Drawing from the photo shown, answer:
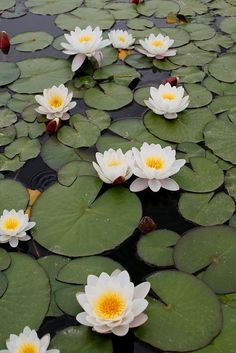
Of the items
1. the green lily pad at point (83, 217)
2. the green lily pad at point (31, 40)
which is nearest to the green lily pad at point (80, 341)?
the green lily pad at point (83, 217)

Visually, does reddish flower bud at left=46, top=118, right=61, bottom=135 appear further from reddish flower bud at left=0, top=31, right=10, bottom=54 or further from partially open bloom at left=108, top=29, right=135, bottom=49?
reddish flower bud at left=0, top=31, right=10, bottom=54

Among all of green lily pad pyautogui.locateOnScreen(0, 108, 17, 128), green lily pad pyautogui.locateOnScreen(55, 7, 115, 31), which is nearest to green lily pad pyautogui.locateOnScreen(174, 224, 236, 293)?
green lily pad pyautogui.locateOnScreen(0, 108, 17, 128)

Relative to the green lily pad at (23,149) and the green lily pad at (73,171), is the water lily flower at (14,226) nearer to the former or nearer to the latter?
the green lily pad at (73,171)

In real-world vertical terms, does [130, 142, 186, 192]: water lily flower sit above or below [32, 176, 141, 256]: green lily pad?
above

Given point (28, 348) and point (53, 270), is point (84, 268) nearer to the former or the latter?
point (53, 270)

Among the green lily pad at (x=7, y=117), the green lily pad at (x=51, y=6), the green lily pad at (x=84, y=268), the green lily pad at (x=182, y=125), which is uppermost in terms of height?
the green lily pad at (x=51, y=6)

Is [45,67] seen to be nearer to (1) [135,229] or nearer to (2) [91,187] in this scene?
(2) [91,187]
